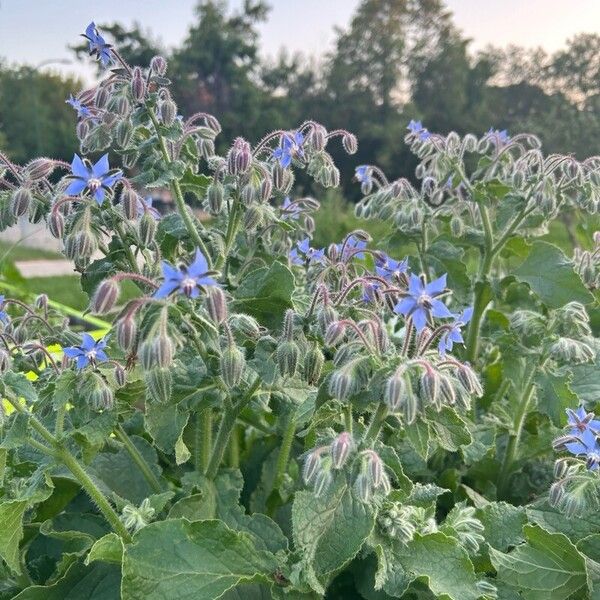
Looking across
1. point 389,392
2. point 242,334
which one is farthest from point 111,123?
point 389,392

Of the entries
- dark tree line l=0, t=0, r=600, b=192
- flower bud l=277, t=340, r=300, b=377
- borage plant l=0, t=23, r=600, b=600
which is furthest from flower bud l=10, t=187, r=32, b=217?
dark tree line l=0, t=0, r=600, b=192

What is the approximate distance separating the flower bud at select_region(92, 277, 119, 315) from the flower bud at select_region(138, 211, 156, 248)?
267 millimetres

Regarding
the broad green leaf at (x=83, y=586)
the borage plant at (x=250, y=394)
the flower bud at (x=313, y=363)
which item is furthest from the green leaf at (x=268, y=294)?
the broad green leaf at (x=83, y=586)

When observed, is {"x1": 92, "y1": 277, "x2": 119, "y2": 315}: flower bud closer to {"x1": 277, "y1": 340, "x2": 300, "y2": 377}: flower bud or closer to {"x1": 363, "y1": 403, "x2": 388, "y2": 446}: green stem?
{"x1": 277, "y1": 340, "x2": 300, "y2": 377}: flower bud

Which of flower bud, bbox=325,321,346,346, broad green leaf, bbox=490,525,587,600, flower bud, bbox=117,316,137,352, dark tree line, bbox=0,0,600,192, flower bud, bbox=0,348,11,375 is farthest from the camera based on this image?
dark tree line, bbox=0,0,600,192

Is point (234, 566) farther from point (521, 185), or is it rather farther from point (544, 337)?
point (521, 185)

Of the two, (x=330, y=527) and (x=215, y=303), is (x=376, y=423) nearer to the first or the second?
(x=330, y=527)

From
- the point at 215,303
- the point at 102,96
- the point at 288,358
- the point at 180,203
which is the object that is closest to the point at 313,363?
the point at 288,358

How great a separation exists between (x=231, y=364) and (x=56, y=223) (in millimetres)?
400

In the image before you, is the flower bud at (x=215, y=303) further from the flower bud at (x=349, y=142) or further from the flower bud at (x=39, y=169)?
the flower bud at (x=349, y=142)

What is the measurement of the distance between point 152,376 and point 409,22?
17664 millimetres

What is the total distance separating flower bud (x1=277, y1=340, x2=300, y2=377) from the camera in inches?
49.9

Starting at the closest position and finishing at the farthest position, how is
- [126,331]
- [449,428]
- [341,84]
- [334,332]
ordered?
[126,331] < [334,332] < [449,428] < [341,84]

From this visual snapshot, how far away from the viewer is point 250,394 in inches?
56.1
